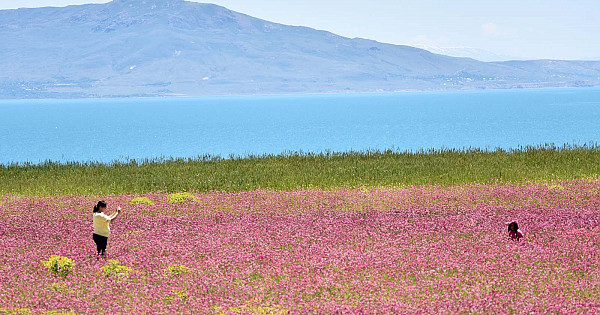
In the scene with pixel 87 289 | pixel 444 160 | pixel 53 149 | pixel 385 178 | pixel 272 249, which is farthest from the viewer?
pixel 53 149

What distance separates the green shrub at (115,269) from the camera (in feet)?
46.6

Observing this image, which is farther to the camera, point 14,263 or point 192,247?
point 192,247

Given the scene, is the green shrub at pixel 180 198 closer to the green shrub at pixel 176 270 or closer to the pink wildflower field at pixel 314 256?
the pink wildflower field at pixel 314 256

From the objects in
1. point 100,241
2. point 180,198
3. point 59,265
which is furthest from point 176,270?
point 180,198

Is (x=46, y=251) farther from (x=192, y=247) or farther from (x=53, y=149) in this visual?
(x=53, y=149)

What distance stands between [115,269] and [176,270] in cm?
119

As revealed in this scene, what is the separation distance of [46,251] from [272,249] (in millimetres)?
5017

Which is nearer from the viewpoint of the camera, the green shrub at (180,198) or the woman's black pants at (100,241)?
the woman's black pants at (100,241)

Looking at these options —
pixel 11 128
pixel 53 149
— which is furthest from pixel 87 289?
pixel 11 128

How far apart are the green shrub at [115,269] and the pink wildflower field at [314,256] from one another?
0.04 metres

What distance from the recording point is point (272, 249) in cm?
1645

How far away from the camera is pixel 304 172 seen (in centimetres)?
3353

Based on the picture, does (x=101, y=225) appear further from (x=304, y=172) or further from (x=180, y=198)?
(x=304, y=172)

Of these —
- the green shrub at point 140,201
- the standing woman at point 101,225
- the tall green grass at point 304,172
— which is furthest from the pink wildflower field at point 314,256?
the tall green grass at point 304,172
